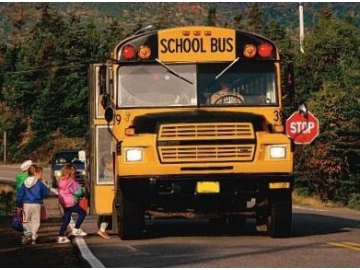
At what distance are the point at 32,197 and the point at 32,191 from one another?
101mm

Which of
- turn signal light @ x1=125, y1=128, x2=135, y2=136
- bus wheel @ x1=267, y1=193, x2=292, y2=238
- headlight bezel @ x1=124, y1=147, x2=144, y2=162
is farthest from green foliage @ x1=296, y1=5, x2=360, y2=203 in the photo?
headlight bezel @ x1=124, y1=147, x2=144, y2=162

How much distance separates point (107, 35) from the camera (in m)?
86.2

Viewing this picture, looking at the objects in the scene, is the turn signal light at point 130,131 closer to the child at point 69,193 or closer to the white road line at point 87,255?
the white road line at point 87,255

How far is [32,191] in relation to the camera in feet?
51.0

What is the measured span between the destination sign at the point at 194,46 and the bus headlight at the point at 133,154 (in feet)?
5.78

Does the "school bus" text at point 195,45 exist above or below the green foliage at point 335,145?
above

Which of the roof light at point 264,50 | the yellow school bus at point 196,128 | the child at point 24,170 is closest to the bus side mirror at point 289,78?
the yellow school bus at point 196,128

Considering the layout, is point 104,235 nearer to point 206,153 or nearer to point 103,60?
point 206,153

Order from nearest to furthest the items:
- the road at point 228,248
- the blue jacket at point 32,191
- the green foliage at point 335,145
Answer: the road at point 228,248 < the blue jacket at point 32,191 < the green foliage at point 335,145

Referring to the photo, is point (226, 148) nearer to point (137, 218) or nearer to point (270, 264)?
point (137, 218)

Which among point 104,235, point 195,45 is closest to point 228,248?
point 104,235

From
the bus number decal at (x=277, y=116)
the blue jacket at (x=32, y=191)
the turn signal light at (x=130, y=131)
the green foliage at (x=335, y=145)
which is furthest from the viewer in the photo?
the green foliage at (x=335, y=145)

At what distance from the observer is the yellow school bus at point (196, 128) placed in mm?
13844

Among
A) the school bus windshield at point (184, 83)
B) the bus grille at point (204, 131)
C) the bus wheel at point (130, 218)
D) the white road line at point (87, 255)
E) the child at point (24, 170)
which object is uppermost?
the school bus windshield at point (184, 83)
